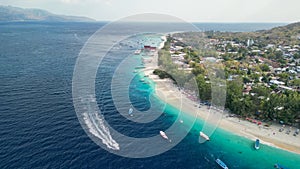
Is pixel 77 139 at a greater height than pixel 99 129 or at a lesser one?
lesser

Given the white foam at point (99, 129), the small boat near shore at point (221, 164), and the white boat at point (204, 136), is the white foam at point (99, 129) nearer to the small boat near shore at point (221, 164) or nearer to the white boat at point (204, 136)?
the white boat at point (204, 136)

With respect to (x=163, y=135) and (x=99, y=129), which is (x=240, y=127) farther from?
(x=99, y=129)

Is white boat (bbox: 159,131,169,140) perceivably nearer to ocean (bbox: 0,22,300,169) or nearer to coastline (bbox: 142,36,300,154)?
ocean (bbox: 0,22,300,169)

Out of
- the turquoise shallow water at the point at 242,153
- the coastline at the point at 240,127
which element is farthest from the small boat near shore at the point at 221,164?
the coastline at the point at 240,127

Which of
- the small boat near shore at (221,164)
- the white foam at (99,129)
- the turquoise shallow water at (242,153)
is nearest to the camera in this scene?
the small boat near shore at (221,164)

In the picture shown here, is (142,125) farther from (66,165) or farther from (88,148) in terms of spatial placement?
(66,165)

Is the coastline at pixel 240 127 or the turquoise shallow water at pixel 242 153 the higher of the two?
the coastline at pixel 240 127

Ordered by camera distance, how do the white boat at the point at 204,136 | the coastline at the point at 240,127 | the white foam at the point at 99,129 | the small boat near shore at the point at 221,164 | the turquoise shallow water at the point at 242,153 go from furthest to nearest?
the white boat at the point at 204,136 < the coastline at the point at 240,127 < the white foam at the point at 99,129 < the turquoise shallow water at the point at 242,153 < the small boat near shore at the point at 221,164

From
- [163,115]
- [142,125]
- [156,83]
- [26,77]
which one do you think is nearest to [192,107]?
[163,115]

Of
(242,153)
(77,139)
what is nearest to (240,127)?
(242,153)
